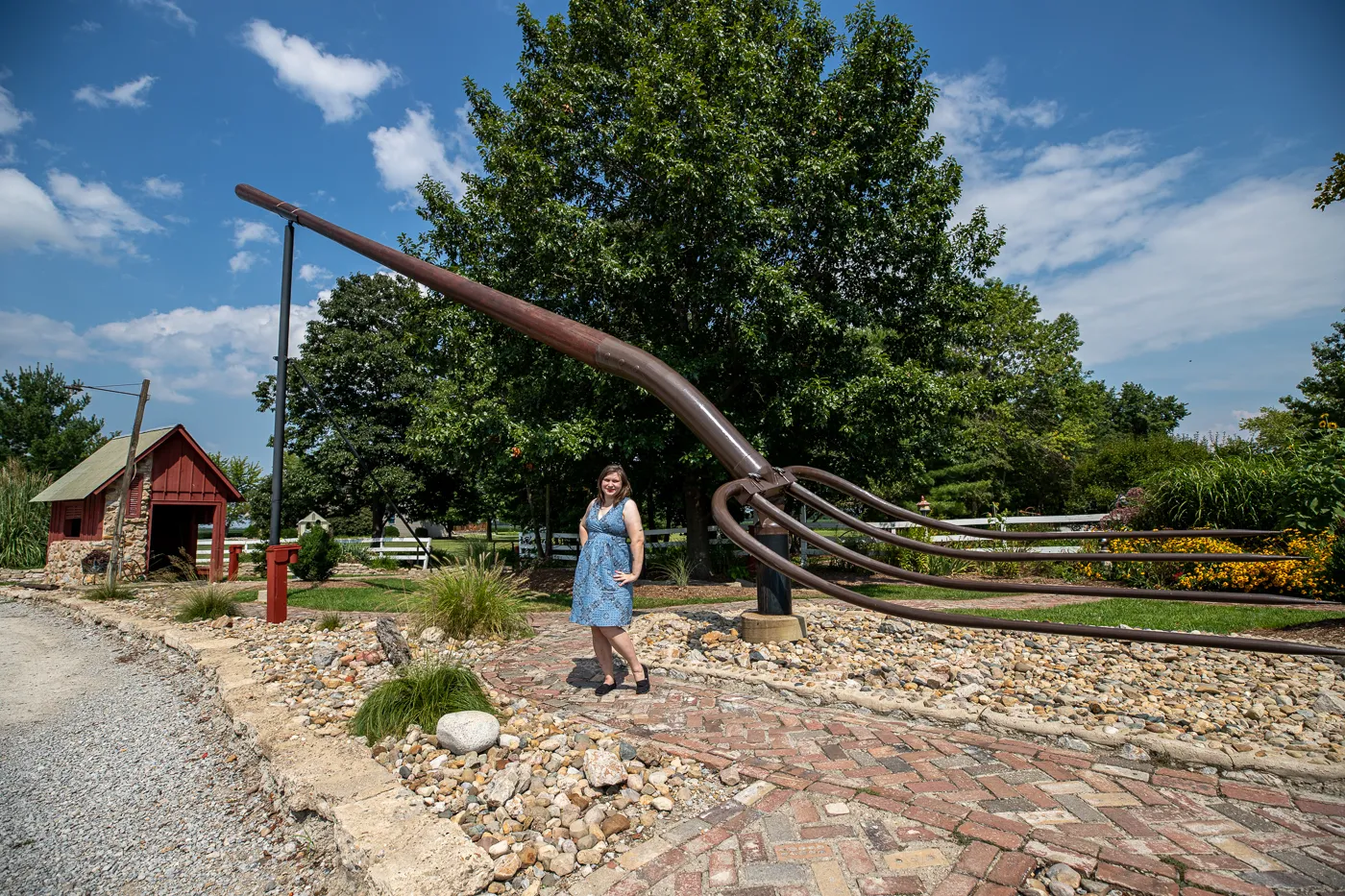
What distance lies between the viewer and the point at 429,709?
3965 millimetres

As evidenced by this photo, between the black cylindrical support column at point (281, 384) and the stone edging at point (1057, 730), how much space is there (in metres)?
5.15

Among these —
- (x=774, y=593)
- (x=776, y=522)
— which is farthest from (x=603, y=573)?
(x=776, y=522)

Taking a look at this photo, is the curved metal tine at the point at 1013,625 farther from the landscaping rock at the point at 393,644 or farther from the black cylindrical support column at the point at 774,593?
the landscaping rock at the point at 393,644

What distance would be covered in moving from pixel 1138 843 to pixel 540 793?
8.00 feet

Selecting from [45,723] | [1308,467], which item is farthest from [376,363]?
[1308,467]

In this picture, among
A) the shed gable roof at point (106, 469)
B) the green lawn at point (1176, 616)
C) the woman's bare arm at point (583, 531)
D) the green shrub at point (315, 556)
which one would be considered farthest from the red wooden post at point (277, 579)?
the shed gable roof at point (106, 469)

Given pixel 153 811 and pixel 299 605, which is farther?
pixel 299 605

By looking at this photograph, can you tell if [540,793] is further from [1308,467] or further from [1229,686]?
[1308,467]

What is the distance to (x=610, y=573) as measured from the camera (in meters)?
4.58

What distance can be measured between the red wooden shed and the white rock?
14.0 meters

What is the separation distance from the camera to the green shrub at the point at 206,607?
820 centimetres

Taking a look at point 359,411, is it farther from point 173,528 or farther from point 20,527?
point 20,527

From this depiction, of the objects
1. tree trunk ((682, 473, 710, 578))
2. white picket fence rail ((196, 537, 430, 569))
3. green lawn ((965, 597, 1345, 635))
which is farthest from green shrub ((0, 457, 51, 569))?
green lawn ((965, 597, 1345, 635))

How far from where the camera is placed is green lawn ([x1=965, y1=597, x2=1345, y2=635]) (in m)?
7.24
